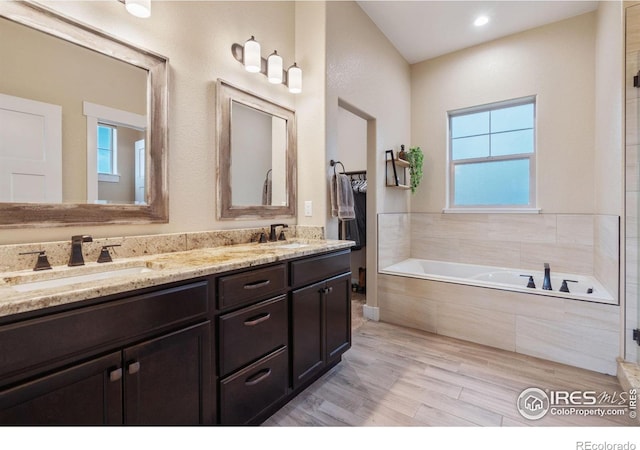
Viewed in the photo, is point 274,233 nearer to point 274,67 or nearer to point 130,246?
point 130,246

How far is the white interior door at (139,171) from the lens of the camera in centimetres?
152

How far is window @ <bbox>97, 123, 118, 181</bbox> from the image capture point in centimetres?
140

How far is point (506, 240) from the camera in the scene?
10.7 ft

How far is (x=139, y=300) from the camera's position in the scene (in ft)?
3.30

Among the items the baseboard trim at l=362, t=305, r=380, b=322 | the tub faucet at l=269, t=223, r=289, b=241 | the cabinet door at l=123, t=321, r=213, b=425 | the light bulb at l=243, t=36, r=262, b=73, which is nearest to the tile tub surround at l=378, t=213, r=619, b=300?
the baseboard trim at l=362, t=305, r=380, b=322

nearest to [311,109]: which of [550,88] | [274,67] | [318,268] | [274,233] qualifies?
[274,67]

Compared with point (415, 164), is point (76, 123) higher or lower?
lower

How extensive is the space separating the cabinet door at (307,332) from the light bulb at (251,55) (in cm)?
155

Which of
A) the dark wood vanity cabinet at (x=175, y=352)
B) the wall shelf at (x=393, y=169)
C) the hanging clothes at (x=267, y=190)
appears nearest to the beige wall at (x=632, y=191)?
the wall shelf at (x=393, y=169)

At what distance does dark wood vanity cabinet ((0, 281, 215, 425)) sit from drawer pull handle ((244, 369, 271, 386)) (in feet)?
0.65

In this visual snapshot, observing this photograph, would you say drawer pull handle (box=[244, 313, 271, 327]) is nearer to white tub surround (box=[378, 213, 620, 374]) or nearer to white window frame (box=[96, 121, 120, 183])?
white window frame (box=[96, 121, 120, 183])

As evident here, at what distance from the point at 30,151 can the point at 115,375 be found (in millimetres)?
1002

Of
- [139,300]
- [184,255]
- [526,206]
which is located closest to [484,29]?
[526,206]

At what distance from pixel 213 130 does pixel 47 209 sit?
976 mm
